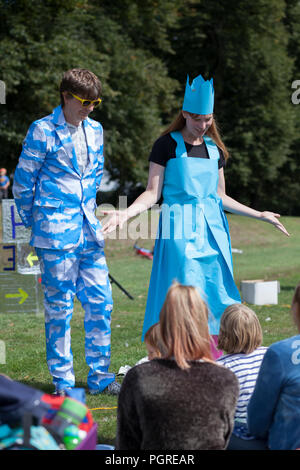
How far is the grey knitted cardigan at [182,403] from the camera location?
226 cm

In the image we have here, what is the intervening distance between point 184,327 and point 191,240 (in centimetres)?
145

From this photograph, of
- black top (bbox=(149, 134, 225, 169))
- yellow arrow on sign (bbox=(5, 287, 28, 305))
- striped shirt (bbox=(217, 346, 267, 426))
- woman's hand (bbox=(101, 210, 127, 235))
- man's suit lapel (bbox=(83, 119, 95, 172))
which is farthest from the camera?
yellow arrow on sign (bbox=(5, 287, 28, 305))

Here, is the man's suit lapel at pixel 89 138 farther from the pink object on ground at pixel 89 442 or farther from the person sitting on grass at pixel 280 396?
the pink object on ground at pixel 89 442

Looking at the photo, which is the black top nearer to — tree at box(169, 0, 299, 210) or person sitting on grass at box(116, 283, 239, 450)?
person sitting on grass at box(116, 283, 239, 450)

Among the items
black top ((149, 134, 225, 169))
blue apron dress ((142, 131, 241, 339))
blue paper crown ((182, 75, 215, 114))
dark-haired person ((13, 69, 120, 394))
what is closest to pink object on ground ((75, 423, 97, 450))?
blue apron dress ((142, 131, 241, 339))

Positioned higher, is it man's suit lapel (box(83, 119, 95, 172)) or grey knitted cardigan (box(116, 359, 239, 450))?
man's suit lapel (box(83, 119, 95, 172))

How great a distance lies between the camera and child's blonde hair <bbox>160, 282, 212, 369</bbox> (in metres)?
2.32

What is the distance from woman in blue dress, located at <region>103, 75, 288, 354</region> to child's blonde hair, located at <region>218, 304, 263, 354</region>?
2.25 feet

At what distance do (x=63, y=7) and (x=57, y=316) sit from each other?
18188 mm

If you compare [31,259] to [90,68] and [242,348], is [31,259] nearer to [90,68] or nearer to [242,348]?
[242,348]

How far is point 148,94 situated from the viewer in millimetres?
23609

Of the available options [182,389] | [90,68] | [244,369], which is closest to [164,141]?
[244,369]

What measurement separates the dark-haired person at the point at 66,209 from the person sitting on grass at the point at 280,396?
1747 millimetres
